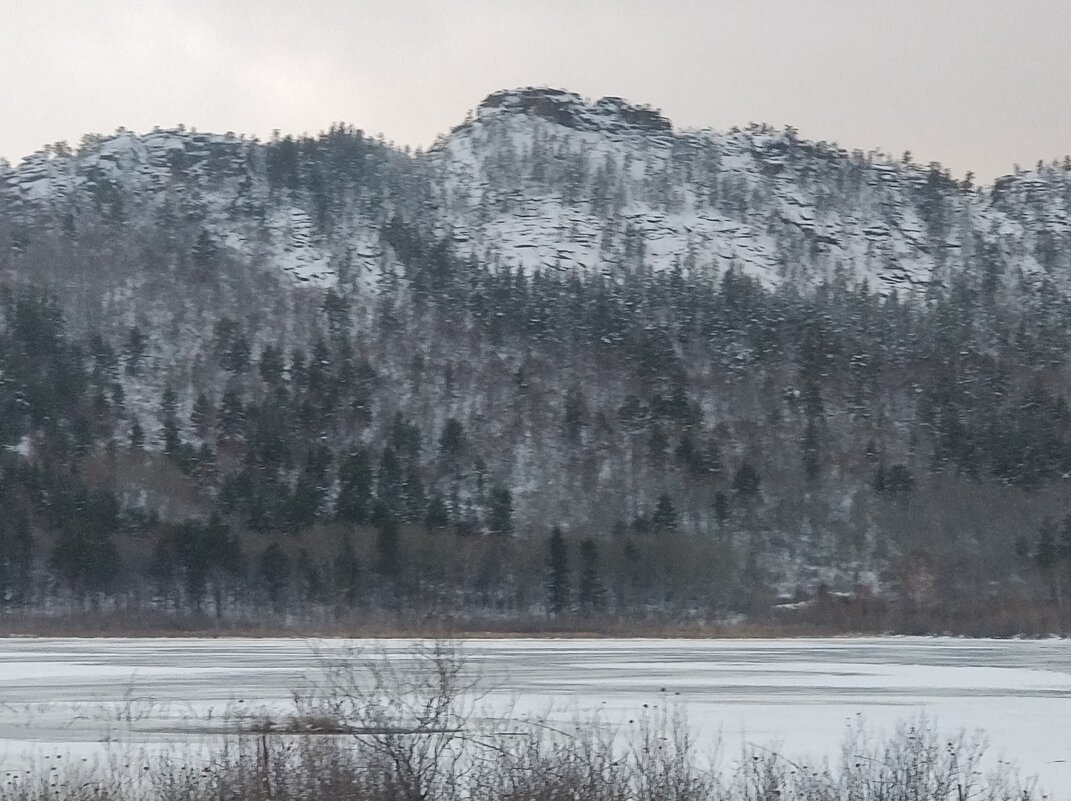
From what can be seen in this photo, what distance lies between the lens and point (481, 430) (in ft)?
363

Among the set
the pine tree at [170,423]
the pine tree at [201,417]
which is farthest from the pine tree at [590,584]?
the pine tree at [201,417]

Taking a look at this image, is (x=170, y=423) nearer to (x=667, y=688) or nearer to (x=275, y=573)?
(x=275, y=573)

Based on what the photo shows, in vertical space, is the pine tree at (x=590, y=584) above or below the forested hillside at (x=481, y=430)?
below

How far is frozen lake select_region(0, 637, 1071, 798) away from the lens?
22.7m

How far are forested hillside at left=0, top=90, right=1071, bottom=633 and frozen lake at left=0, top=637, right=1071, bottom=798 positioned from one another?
2877 cm

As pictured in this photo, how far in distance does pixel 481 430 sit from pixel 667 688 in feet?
260

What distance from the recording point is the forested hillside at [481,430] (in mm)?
89188

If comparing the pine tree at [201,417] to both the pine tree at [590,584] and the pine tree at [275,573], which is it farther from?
the pine tree at [590,584]

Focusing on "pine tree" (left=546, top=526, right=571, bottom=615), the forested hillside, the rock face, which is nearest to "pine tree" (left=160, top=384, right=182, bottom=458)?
the forested hillside

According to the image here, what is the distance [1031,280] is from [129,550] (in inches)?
5003

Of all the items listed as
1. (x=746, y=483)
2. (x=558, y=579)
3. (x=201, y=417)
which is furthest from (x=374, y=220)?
(x=558, y=579)

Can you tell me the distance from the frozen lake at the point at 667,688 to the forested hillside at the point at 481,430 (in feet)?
94.4

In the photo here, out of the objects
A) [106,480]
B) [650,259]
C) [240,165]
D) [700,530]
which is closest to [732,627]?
[700,530]

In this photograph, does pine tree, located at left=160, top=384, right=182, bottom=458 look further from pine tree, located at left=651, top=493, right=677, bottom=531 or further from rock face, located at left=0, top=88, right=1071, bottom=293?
pine tree, located at left=651, top=493, right=677, bottom=531
